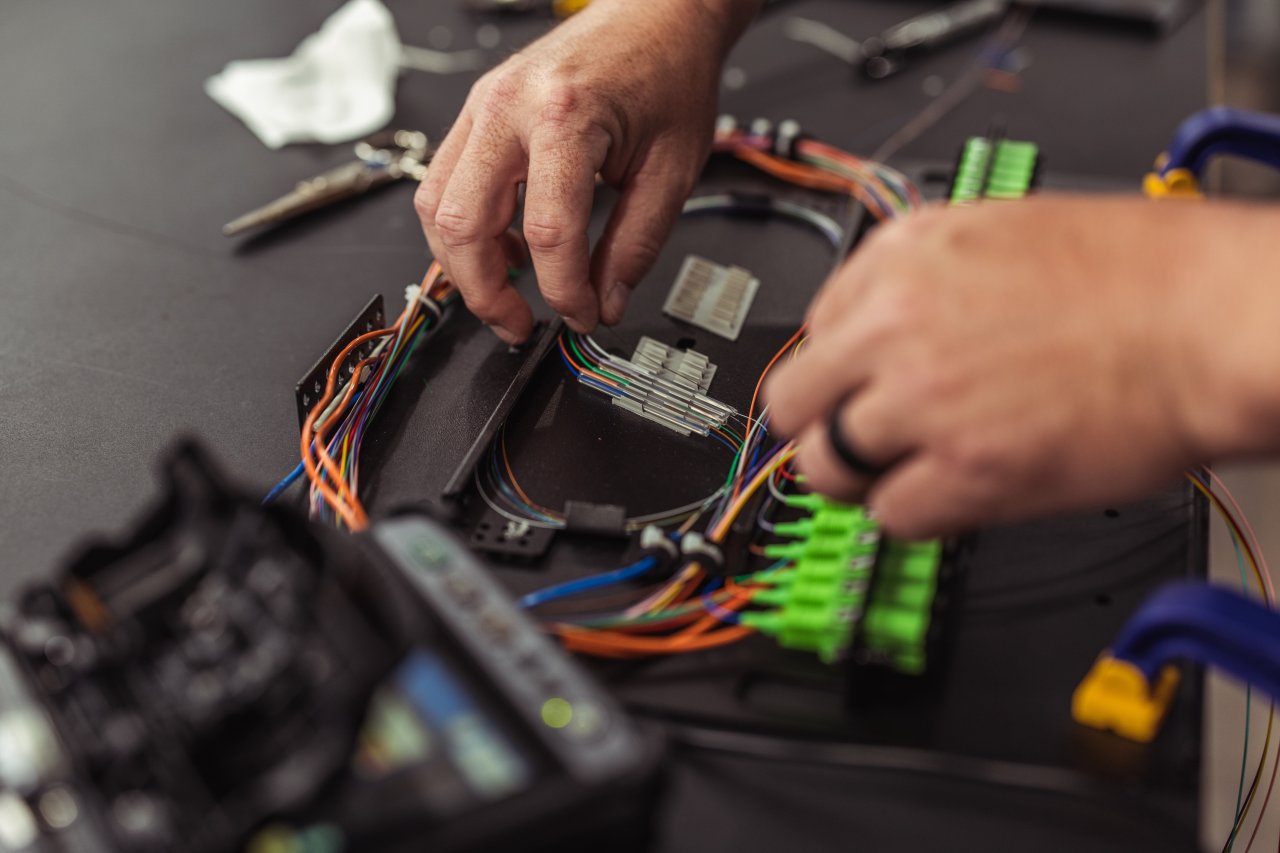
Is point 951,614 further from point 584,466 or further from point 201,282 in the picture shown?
point 201,282

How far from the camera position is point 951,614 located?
2.66 ft

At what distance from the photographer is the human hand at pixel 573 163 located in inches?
39.9

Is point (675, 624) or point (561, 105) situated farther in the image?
point (561, 105)

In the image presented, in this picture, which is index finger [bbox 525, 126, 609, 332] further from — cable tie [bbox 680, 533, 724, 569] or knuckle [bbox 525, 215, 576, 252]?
cable tie [bbox 680, 533, 724, 569]

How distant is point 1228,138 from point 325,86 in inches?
44.2

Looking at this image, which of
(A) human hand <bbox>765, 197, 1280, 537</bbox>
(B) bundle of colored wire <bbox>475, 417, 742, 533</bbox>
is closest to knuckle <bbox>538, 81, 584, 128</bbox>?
(B) bundle of colored wire <bbox>475, 417, 742, 533</bbox>

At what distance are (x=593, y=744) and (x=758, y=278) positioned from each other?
0.68 m

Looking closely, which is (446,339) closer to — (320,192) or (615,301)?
(615,301)

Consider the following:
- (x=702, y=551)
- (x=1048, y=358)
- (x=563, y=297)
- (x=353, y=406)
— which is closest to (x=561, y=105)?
(x=563, y=297)

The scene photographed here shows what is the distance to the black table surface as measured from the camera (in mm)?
699

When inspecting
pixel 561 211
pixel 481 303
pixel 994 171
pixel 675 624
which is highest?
pixel 994 171

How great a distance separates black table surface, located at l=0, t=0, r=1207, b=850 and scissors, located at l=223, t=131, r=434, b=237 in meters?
0.02

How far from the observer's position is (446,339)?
1.09m

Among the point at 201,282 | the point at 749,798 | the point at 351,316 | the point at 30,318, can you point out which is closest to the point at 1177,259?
the point at 749,798
